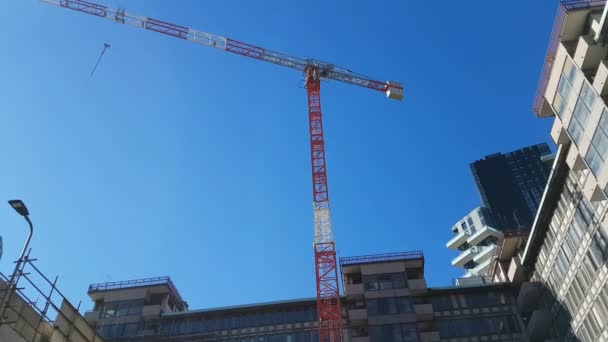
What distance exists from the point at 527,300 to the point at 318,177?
29669mm

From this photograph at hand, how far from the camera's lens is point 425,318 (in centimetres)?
6022

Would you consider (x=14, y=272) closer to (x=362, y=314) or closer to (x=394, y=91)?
(x=362, y=314)

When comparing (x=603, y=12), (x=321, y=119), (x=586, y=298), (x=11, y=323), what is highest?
(x=321, y=119)

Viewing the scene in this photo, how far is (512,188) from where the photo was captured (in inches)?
7308

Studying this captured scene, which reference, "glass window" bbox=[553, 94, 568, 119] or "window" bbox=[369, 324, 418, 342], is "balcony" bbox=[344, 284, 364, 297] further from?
"glass window" bbox=[553, 94, 568, 119]

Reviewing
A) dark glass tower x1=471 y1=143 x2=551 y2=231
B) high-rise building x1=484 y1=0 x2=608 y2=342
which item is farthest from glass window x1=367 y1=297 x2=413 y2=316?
dark glass tower x1=471 y1=143 x2=551 y2=231

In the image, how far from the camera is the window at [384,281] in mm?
62625

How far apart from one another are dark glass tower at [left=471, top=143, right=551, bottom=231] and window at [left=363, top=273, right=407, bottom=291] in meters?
110

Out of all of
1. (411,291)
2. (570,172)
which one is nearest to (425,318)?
(411,291)

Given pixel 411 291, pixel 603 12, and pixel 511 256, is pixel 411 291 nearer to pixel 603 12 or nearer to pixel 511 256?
pixel 511 256

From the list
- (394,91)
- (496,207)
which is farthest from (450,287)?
(496,207)

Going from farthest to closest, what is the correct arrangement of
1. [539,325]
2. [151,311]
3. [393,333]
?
[151,311] < [393,333] < [539,325]

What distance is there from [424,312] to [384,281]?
550cm

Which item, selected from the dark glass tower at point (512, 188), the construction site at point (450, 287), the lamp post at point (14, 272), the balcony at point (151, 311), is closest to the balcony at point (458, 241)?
the dark glass tower at point (512, 188)
